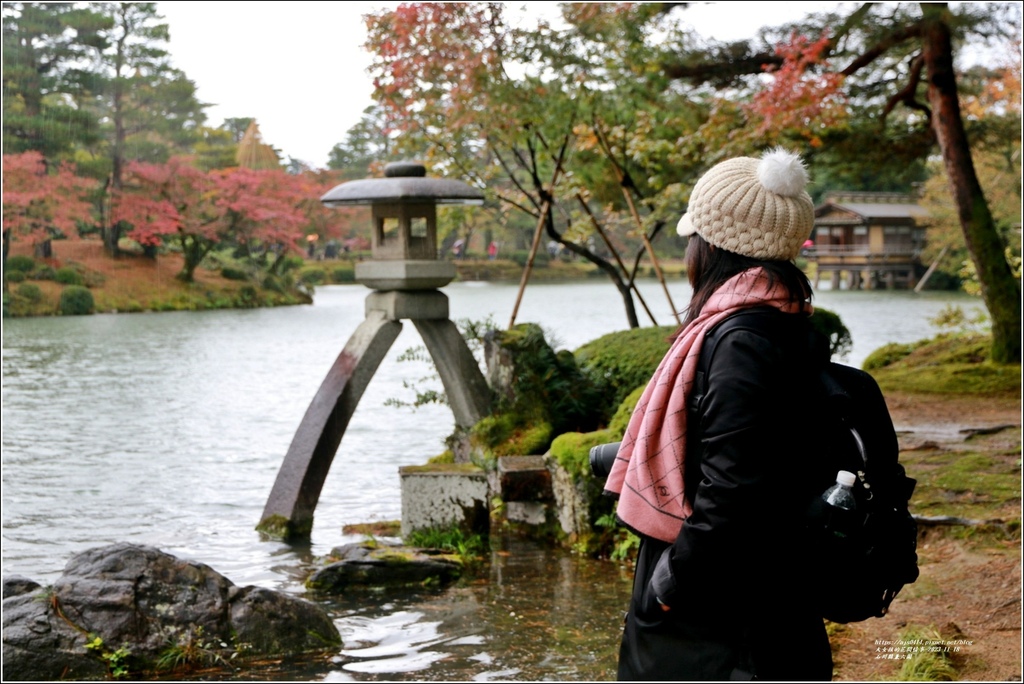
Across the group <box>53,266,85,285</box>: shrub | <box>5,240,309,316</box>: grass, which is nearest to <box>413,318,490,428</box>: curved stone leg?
<box>5,240,309,316</box>: grass

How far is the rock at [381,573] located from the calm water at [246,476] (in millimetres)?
204

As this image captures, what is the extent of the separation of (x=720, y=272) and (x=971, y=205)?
27.6 feet

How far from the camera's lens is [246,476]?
9164 mm

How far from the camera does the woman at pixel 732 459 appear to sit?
1729 mm

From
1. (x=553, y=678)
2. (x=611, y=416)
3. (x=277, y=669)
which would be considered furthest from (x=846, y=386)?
(x=611, y=416)

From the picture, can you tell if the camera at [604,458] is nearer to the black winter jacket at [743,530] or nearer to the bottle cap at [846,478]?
the black winter jacket at [743,530]

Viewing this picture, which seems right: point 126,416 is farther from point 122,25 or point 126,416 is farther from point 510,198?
point 122,25

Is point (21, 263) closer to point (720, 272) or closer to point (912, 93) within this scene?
point (912, 93)

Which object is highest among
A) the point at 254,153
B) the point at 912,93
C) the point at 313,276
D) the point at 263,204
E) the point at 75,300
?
the point at 254,153

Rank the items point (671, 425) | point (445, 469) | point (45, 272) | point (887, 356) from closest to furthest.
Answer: point (671, 425) < point (445, 469) < point (887, 356) < point (45, 272)

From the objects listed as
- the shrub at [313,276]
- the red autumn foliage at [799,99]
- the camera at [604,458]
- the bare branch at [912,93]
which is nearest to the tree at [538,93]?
the red autumn foliage at [799,99]

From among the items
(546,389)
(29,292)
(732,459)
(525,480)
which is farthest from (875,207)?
(732,459)

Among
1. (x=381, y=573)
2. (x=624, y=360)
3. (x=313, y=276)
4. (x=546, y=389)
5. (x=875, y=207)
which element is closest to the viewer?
(x=381, y=573)

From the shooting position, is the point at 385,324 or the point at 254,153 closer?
the point at 385,324
